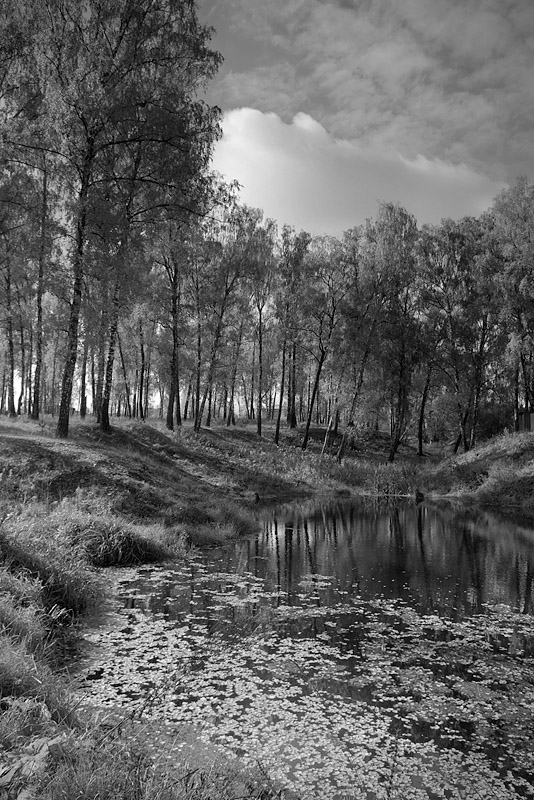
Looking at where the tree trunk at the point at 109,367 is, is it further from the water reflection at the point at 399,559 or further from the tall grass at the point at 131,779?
the tall grass at the point at 131,779

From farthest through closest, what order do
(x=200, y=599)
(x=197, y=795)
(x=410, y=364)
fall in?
(x=410, y=364) → (x=200, y=599) → (x=197, y=795)

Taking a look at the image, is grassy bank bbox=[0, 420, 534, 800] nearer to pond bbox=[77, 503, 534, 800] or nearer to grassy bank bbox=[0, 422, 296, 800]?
grassy bank bbox=[0, 422, 296, 800]

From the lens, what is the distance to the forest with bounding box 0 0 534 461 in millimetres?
17859

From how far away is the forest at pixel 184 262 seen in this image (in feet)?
58.6

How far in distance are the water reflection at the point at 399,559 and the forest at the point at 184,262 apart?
10.0 m

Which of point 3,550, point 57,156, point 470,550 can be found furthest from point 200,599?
point 57,156

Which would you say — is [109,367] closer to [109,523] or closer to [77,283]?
[77,283]

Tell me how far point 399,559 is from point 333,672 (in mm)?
8038

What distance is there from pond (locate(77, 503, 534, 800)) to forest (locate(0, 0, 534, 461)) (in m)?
12.8

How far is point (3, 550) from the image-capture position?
7.75 m

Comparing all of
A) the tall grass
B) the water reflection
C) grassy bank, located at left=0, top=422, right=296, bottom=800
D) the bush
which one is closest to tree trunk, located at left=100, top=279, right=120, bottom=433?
grassy bank, located at left=0, top=422, right=296, bottom=800

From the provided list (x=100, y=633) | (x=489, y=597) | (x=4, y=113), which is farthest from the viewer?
(x=4, y=113)

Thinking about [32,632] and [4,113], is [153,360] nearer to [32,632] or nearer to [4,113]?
[4,113]

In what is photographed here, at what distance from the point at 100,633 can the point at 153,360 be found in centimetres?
4223
